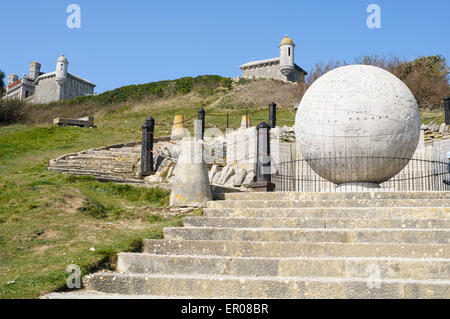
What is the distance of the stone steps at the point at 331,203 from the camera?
654 centimetres

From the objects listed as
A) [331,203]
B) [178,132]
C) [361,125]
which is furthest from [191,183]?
[178,132]

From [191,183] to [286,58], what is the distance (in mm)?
41233

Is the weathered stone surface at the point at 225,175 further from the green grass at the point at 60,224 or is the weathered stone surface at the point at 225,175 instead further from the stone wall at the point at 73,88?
the stone wall at the point at 73,88

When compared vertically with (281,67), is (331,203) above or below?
below

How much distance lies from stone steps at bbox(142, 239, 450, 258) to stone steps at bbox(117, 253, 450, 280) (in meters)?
0.40

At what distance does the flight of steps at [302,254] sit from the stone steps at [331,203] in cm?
2

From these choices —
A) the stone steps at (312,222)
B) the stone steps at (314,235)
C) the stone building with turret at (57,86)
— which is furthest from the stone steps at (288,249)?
the stone building with turret at (57,86)

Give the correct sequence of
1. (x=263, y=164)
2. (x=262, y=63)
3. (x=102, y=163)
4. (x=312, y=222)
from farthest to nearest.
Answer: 1. (x=262, y=63)
2. (x=102, y=163)
3. (x=263, y=164)
4. (x=312, y=222)

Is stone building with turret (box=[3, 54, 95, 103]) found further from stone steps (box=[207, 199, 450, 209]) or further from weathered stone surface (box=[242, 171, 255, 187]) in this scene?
stone steps (box=[207, 199, 450, 209])

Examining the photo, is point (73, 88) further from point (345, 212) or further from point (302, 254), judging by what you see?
point (302, 254)

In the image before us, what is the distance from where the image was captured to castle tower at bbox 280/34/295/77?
154 feet

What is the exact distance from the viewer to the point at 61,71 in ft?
184

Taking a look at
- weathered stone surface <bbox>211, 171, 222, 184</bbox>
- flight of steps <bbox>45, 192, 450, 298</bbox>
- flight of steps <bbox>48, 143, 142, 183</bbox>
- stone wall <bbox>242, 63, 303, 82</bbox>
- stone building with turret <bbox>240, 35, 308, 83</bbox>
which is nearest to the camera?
Result: flight of steps <bbox>45, 192, 450, 298</bbox>

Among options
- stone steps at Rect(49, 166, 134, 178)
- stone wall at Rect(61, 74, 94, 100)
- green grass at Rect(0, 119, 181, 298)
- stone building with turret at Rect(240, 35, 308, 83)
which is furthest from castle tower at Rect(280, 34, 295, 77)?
green grass at Rect(0, 119, 181, 298)
